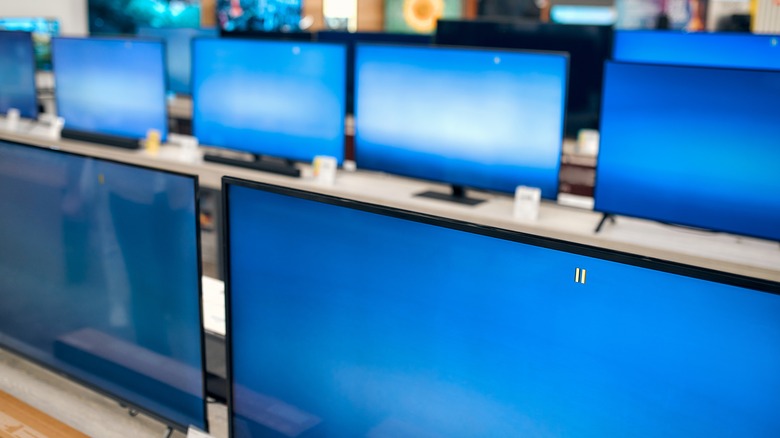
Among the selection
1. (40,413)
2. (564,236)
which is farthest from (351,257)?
(564,236)

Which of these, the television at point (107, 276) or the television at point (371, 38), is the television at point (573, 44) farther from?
the television at point (107, 276)

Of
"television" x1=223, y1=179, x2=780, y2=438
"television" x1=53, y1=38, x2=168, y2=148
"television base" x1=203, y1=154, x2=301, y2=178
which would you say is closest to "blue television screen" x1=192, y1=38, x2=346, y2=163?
"television base" x1=203, y1=154, x2=301, y2=178

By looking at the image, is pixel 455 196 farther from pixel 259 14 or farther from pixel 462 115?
pixel 259 14

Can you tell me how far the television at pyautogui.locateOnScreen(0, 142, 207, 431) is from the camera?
122cm

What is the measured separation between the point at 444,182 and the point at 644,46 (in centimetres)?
118

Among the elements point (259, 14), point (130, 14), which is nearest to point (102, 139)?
point (130, 14)

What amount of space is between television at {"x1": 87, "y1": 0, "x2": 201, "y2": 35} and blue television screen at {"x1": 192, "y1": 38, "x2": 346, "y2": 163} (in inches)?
149

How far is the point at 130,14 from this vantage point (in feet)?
21.1

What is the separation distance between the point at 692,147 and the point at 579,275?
4.58 ft

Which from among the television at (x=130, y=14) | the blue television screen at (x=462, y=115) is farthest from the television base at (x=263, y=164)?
the television at (x=130, y=14)

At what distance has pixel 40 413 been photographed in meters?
1.45

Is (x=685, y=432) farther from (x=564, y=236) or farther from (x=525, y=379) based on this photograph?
(x=564, y=236)

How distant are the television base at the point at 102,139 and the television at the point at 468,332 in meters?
2.08

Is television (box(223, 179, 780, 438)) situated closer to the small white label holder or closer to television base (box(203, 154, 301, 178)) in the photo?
the small white label holder
